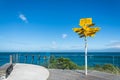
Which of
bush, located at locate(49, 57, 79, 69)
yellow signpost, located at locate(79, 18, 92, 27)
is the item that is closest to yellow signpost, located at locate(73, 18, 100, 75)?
yellow signpost, located at locate(79, 18, 92, 27)

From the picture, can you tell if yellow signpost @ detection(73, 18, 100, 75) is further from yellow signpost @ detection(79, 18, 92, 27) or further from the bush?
the bush

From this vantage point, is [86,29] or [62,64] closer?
[86,29]

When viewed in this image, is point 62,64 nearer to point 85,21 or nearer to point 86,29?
point 86,29

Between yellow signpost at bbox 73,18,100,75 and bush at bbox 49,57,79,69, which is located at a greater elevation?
yellow signpost at bbox 73,18,100,75

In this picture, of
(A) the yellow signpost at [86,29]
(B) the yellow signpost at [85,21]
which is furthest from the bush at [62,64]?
(B) the yellow signpost at [85,21]

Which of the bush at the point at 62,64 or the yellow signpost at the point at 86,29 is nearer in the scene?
the yellow signpost at the point at 86,29

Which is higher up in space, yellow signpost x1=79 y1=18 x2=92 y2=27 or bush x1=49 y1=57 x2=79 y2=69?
yellow signpost x1=79 y1=18 x2=92 y2=27

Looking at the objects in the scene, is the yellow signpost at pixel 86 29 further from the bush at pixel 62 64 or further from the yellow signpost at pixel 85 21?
the bush at pixel 62 64

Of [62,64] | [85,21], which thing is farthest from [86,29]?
[62,64]

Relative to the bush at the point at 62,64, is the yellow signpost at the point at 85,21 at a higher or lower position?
higher

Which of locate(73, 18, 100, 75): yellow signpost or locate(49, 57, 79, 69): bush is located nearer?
locate(73, 18, 100, 75): yellow signpost

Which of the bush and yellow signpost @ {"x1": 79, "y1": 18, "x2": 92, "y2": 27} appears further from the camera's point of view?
the bush

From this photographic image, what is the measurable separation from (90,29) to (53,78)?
274cm

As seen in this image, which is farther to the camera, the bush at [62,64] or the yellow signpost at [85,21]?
the bush at [62,64]
